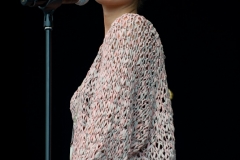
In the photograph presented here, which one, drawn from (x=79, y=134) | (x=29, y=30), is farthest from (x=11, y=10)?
(x=79, y=134)

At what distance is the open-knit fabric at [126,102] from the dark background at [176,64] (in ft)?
5.89

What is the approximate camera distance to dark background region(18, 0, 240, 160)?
3.63 metres

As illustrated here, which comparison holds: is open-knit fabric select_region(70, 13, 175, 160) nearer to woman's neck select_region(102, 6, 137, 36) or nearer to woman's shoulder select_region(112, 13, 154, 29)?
woman's shoulder select_region(112, 13, 154, 29)

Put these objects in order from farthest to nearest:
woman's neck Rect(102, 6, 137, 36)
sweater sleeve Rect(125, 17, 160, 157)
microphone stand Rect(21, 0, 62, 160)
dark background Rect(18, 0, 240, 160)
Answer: dark background Rect(18, 0, 240, 160), woman's neck Rect(102, 6, 137, 36), sweater sleeve Rect(125, 17, 160, 157), microphone stand Rect(21, 0, 62, 160)

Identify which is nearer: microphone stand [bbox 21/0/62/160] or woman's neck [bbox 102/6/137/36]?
microphone stand [bbox 21/0/62/160]

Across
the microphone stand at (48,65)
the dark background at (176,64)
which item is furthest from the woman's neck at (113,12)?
the dark background at (176,64)

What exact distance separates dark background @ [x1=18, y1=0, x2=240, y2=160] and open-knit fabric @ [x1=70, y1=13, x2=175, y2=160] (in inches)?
70.7

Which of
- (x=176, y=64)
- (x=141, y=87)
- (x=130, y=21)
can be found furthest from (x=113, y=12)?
(x=176, y=64)

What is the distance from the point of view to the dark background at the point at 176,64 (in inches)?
143

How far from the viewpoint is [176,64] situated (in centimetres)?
368

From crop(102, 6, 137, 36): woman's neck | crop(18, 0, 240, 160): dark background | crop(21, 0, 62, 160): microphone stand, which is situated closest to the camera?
crop(21, 0, 62, 160): microphone stand

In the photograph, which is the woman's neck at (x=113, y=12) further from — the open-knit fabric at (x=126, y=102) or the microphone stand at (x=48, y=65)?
the microphone stand at (x=48, y=65)

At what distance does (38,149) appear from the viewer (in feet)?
12.0

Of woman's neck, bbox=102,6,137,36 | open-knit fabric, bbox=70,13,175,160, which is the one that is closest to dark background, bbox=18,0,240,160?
woman's neck, bbox=102,6,137,36
